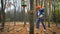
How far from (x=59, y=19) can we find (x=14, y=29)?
72 centimetres

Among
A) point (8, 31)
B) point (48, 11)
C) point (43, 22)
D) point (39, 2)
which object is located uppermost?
point (39, 2)

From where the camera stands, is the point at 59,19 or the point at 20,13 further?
the point at 20,13

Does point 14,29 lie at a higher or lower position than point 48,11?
lower

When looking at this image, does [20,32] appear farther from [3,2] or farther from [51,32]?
[3,2]

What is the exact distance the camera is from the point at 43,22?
71.7 inches

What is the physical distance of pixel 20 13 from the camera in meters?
2.52

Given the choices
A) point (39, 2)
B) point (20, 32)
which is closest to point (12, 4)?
point (20, 32)

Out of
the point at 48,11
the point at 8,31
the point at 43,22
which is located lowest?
the point at 8,31

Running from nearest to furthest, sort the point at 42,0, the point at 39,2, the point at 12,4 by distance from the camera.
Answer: the point at 39,2 → the point at 42,0 → the point at 12,4

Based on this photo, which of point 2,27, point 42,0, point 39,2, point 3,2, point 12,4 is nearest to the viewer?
point 39,2

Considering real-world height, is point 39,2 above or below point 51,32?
above

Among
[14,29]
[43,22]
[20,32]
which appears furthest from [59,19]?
[14,29]

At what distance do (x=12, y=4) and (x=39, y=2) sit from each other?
Result: 836 mm

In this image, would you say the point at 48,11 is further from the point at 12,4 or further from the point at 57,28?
the point at 12,4
